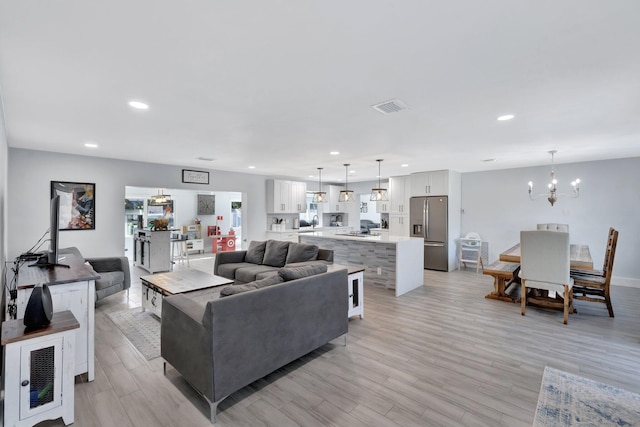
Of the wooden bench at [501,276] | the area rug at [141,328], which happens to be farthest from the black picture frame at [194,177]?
the wooden bench at [501,276]

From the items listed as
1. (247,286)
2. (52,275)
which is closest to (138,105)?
(52,275)

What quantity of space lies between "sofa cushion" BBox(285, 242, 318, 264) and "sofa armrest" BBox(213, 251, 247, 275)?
3.67ft

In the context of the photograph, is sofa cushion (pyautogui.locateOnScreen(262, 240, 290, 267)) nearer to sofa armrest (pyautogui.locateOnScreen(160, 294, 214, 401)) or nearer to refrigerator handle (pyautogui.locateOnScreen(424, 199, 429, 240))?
sofa armrest (pyautogui.locateOnScreen(160, 294, 214, 401))

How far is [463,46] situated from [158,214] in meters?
10.6

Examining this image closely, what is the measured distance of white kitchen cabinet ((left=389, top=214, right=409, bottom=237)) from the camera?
7.98 m

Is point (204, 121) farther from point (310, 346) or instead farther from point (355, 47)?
point (310, 346)

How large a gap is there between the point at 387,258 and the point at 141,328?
152 inches

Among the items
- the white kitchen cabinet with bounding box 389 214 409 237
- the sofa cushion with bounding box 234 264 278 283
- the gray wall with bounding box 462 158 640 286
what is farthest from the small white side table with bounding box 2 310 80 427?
the gray wall with bounding box 462 158 640 286

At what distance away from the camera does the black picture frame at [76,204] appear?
17.2 ft

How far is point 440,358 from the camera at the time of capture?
9.54 ft

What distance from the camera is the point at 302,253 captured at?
4547 millimetres

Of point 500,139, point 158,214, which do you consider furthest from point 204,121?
point 158,214

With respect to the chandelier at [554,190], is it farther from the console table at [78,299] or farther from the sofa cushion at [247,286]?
the console table at [78,299]

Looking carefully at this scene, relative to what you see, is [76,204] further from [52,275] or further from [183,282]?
[52,275]
